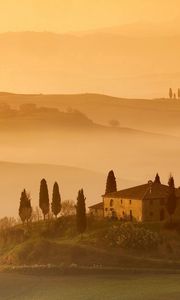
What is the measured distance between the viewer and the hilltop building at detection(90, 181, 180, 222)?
24312 millimetres

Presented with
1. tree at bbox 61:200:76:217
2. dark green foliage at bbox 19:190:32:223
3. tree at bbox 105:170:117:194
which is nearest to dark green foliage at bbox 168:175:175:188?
tree at bbox 105:170:117:194

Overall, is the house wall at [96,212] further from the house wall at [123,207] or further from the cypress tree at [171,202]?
the cypress tree at [171,202]

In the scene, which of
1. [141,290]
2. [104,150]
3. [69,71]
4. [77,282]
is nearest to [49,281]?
[77,282]

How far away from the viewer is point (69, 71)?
25.2m

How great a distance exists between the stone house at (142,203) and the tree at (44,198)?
1582 mm

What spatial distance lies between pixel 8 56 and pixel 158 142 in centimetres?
475

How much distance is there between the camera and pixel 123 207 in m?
24.5

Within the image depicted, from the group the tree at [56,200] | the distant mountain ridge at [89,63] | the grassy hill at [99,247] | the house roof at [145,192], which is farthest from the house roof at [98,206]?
the distant mountain ridge at [89,63]

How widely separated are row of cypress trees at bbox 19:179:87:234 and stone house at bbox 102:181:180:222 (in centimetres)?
78

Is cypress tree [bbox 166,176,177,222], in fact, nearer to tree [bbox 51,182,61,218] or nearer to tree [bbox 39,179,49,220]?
tree [bbox 51,182,61,218]

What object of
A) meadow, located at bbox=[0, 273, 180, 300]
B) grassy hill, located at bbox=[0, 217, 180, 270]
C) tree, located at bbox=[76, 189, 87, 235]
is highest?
tree, located at bbox=[76, 189, 87, 235]

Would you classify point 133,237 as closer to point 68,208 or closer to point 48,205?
point 68,208

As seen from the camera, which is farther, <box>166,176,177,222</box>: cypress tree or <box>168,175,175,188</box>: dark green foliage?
<box>168,175,175,188</box>: dark green foliage

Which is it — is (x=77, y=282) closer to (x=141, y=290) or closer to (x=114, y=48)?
(x=141, y=290)
